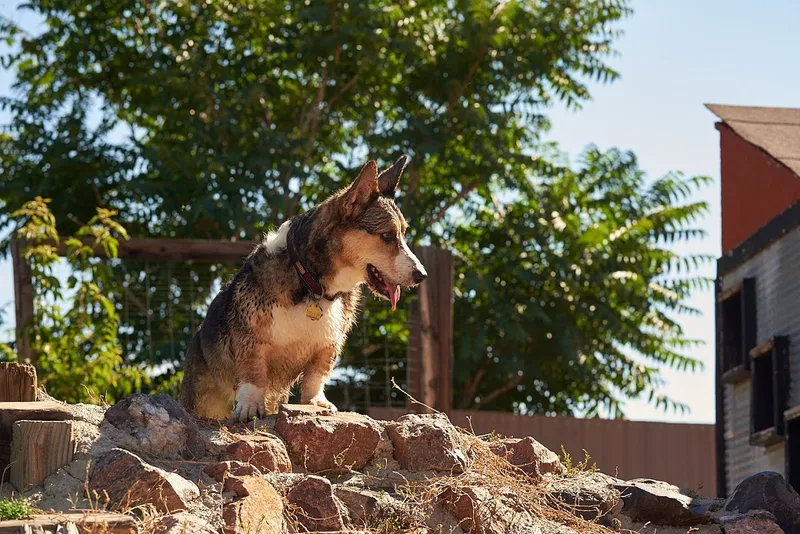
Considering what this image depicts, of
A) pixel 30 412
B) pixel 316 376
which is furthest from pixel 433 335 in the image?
pixel 30 412

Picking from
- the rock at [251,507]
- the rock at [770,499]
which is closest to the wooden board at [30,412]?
the rock at [251,507]

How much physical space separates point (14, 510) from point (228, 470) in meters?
1.07

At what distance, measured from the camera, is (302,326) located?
6.89 metres

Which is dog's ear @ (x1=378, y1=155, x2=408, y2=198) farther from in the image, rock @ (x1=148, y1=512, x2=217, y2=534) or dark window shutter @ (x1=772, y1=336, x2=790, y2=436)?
dark window shutter @ (x1=772, y1=336, x2=790, y2=436)

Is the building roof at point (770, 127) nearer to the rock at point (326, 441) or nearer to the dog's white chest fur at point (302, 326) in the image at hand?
the dog's white chest fur at point (302, 326)

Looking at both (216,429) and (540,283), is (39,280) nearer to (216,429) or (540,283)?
(216,429)

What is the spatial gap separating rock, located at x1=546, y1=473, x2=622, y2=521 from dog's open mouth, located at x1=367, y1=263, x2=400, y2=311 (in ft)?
4.48

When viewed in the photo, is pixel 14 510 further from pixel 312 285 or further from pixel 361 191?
pixel 361 191

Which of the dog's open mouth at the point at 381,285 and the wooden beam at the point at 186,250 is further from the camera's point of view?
the wooden beam at the point at 186,250

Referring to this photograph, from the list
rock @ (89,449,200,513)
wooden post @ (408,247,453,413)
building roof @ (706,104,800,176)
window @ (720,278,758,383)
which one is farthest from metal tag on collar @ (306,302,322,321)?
window @ (720,278,758,383)

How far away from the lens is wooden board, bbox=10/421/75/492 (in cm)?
573

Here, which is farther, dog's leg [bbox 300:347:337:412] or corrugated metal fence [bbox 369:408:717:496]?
corrugated metal fence [bbox 369:408:717:496]

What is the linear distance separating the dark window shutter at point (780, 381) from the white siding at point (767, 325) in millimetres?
43

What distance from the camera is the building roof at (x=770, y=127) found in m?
11.1
